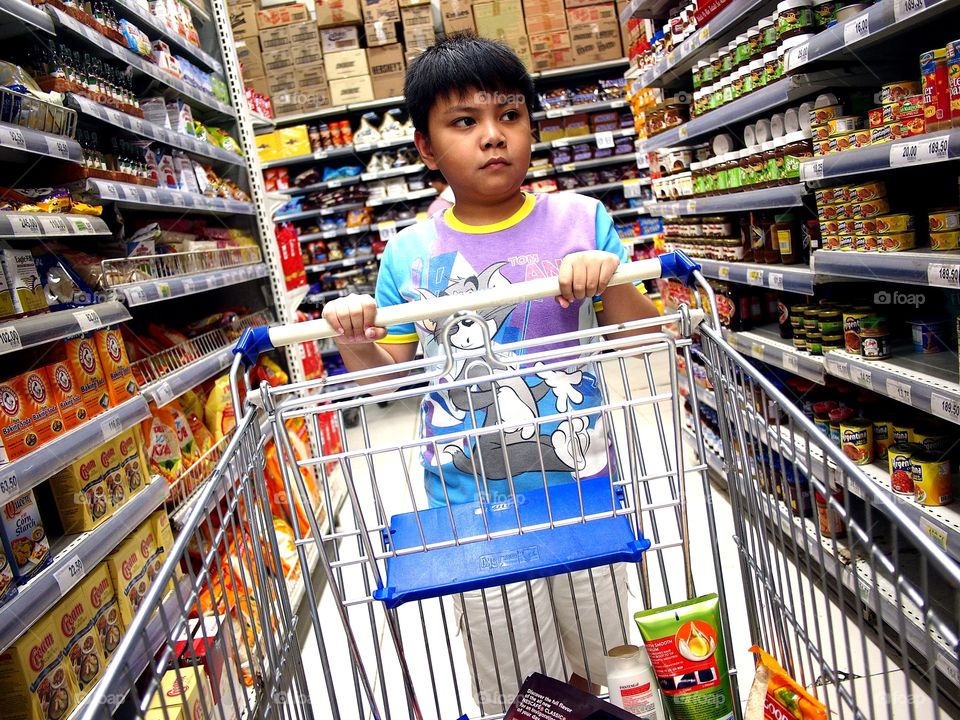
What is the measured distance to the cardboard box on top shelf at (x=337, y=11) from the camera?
5.71 meters

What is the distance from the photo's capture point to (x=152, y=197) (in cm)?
234

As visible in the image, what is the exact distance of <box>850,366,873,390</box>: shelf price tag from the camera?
1.95m

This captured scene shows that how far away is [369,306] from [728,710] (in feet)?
2.32

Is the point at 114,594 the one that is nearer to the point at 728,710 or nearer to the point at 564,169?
the point at 728,710

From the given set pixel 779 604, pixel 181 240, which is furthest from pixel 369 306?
pixel 181 240

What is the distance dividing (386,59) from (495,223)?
507 cm

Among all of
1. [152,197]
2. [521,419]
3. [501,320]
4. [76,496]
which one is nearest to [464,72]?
[501,320]

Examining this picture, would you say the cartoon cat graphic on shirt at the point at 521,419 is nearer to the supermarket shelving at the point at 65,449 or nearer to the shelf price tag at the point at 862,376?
the supermarket shelving at the point at 65,449

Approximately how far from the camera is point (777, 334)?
9.32 ft

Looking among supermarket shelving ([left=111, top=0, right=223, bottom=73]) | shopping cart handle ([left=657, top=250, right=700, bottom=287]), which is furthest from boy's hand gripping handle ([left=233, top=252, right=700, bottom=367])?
supermarket shelving ([left=111, top=0, right=223, bottom=73])

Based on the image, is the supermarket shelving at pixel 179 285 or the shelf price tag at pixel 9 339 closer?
the shelf price tag at pixel 9 339

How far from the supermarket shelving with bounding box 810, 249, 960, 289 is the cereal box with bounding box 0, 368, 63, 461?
1.86 metres

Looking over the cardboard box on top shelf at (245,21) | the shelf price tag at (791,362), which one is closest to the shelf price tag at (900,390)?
the shelf price tag at (791,362)

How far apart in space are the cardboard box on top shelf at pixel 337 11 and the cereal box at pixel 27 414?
4837mm
